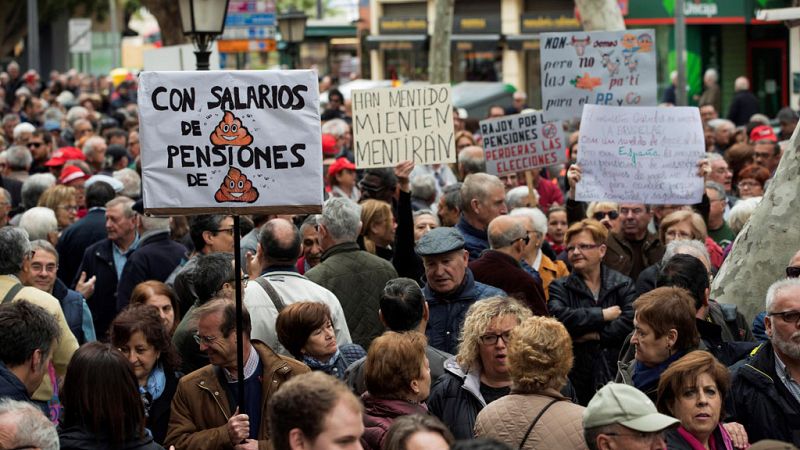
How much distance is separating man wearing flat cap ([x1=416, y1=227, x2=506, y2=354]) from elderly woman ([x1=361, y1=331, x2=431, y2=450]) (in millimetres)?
1723

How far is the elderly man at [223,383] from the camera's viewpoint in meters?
6.11

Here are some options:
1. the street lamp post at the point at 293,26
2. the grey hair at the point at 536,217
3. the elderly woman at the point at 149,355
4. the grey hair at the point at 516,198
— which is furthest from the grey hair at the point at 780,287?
the street lamp post at the point at 293,26

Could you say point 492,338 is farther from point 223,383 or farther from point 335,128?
point 335,128

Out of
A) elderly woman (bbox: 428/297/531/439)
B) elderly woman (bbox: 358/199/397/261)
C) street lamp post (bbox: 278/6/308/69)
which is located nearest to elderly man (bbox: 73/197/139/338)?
elderly woman (bbox: 358/199/397/261)

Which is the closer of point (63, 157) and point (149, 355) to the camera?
point (149, 355)

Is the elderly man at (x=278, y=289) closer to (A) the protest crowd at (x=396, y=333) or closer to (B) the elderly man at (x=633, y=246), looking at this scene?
(A) the protest crowd at (x=396, y=333)

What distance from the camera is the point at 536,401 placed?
17.9ft

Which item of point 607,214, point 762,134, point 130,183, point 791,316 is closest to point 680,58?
point 762,134

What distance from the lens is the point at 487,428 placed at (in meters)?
5.45

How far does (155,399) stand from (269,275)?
4.02ft

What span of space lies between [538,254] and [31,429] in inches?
205

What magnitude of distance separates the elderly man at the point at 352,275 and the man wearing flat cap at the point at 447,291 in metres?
0.61

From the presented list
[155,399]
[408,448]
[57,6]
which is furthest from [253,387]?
[57,6]

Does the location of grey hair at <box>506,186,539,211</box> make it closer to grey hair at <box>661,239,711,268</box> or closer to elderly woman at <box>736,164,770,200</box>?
elderly woman at <box>736,164,770,200</box>
